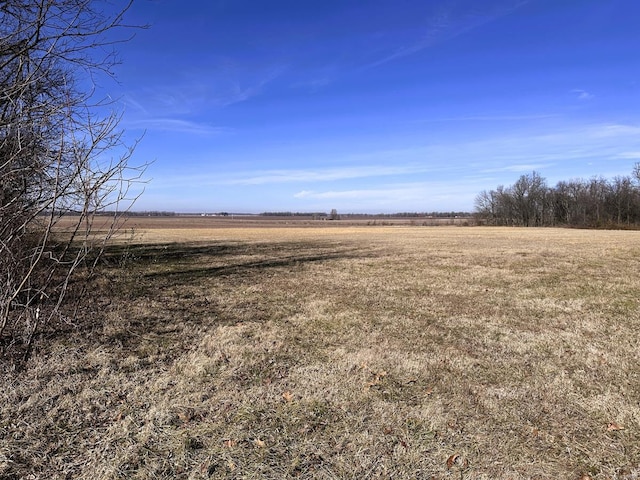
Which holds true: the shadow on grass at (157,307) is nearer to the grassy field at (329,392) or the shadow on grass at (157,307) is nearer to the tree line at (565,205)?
the grassy field at (329,392)

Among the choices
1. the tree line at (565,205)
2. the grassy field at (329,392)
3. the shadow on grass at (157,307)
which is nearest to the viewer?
the grassy field at (329,392)

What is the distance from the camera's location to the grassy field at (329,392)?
3.03 m

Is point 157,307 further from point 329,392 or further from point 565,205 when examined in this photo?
point 565,205

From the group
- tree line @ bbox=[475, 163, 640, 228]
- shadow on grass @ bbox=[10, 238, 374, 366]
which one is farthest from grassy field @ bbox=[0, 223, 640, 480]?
tree line @ bbox=[475, 163, 640, 228]

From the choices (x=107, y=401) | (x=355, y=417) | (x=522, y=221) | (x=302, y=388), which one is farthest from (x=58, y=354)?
(x=522, y=221)

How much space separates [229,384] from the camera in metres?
4.43

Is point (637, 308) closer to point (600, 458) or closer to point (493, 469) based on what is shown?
point (600, 458)

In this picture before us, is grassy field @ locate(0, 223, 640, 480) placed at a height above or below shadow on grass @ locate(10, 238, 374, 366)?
below

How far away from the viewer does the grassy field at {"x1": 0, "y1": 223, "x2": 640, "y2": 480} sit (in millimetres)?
3031

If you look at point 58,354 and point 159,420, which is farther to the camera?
point 58,354

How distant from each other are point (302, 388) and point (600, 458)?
2.77 meters

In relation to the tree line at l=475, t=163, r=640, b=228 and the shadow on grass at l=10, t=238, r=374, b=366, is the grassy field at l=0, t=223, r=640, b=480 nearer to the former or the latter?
the shadow on grass at l=10, t=238, r=374, b=366

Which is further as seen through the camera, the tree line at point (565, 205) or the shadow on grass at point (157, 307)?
the tree line at point (565, 205)

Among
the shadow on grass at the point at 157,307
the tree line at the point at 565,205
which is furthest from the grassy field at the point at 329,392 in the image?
the tree line at the point at 565,205
